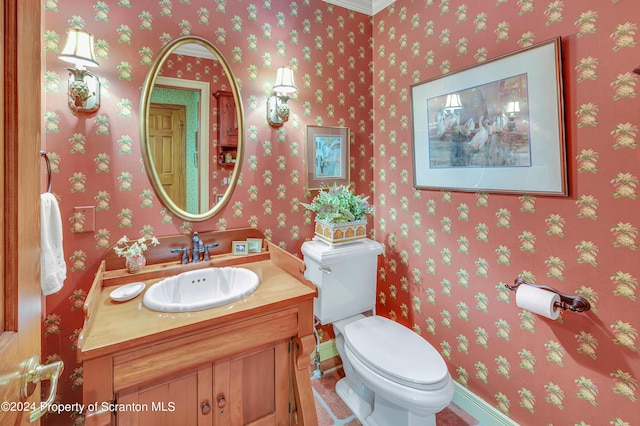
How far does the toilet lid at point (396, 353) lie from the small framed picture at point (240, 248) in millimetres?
756

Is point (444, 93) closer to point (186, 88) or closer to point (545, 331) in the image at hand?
point (545, 331)

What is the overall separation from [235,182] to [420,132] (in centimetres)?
122

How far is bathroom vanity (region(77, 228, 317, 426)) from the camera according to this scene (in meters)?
1.05

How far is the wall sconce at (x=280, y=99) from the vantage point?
1862mm

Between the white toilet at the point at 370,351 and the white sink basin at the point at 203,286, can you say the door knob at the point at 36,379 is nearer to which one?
the white sink basin at the point at 203,286

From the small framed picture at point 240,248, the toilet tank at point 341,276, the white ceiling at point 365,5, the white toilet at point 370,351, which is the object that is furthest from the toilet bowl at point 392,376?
the white ceiling at point 365,5

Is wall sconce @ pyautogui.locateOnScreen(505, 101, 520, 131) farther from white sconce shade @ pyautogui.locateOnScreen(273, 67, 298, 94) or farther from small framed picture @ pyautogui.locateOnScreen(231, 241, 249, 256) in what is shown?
small framed picture @ pyautogui.locateOnScreen(231, 241, 249, 256)

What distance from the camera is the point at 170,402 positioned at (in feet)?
3.93

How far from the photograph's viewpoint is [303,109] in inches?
81.7

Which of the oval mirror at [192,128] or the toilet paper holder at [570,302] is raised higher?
the oval mirror at [192,128]

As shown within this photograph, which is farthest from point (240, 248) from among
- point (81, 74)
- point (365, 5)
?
point (365, 5)

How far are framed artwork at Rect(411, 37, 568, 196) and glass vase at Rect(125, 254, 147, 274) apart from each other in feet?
5.49

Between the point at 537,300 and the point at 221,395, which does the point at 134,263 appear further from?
the point at 537,300

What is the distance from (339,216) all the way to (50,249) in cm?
141
